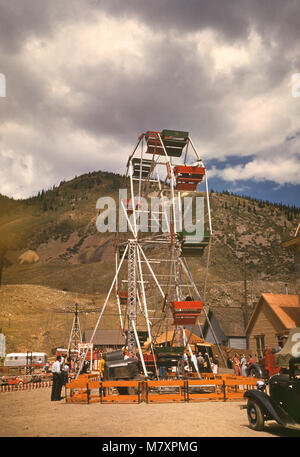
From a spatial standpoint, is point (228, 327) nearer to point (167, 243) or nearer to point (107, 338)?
point (107, 338)

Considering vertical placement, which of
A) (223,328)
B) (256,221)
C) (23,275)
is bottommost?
(223,328)

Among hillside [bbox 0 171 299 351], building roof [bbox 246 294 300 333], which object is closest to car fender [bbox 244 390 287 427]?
hillside [bbox 0 171 299 351]

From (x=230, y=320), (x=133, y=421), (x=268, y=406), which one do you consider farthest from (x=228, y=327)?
(x=268, y=406)

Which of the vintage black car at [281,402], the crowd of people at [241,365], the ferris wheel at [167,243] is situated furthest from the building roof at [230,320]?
the vintage black car at [281,402]

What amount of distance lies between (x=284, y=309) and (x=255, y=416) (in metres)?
26.8

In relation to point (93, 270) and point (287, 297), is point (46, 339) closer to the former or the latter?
point (287, 297)

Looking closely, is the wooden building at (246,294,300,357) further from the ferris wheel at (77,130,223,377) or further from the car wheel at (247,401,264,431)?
the car wheel at (247,401,264,431)

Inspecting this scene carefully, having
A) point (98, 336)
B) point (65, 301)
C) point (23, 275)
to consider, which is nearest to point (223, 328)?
point (98, 336)

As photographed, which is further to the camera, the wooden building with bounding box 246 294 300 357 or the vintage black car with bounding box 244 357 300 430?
the wooden building with bounding box 246 294 300 357

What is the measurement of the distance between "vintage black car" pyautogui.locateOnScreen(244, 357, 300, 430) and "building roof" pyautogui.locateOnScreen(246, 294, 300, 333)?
2415cm

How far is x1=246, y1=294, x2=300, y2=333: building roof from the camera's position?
33.4 meters

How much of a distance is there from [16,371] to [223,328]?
79.6 ft

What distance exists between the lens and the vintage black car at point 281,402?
9156 millimetres

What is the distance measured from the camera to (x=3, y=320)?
72625mm
